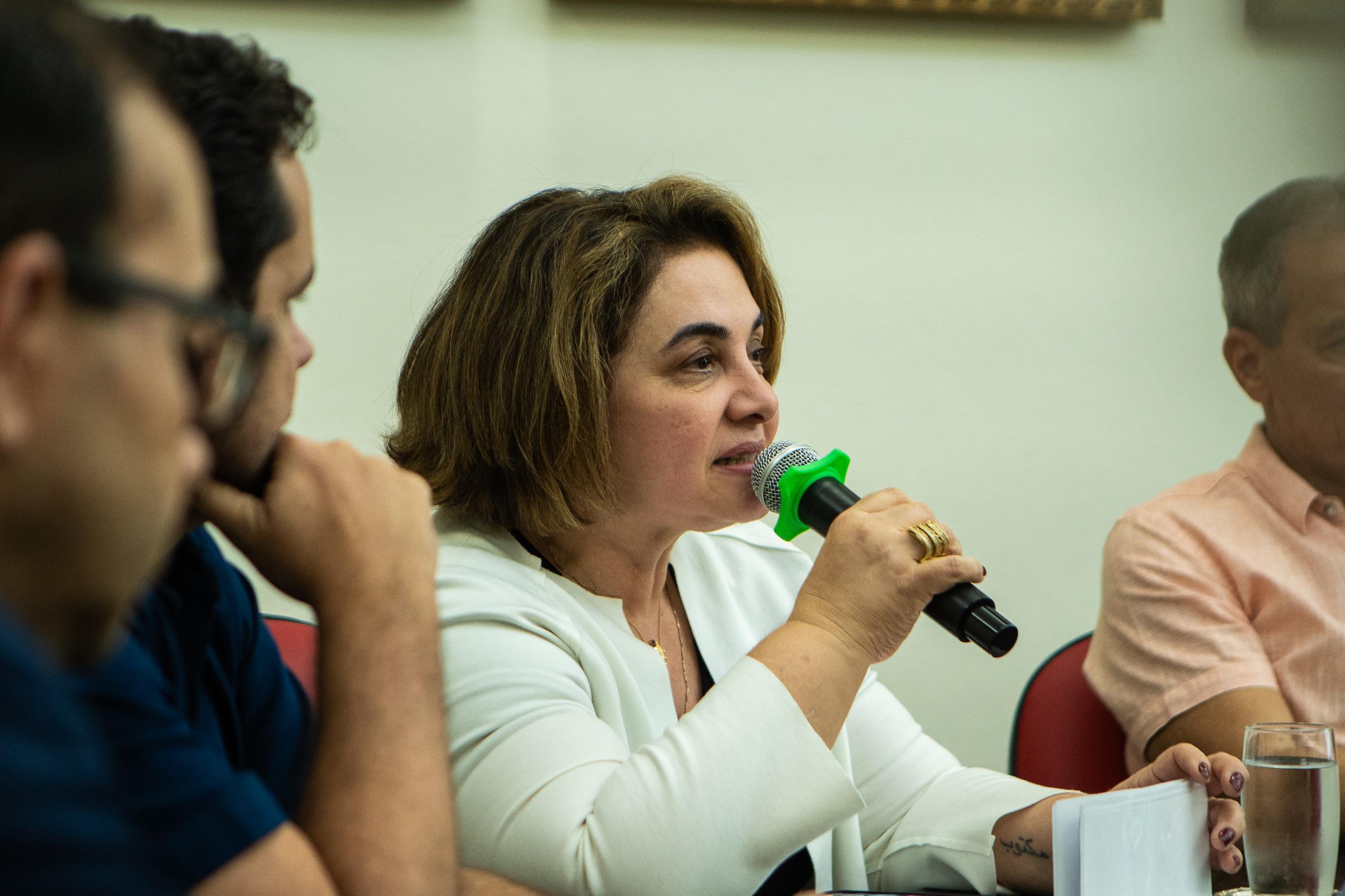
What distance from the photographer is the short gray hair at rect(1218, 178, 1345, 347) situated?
1.84 metres

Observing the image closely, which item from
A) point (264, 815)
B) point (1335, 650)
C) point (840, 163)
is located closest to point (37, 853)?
point (264, 815)

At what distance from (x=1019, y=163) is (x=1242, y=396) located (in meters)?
0.66

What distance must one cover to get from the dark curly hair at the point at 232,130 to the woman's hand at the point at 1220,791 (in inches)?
36.4

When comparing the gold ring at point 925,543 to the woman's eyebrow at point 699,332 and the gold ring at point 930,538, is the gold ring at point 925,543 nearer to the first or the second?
the gold ring at point 930,538

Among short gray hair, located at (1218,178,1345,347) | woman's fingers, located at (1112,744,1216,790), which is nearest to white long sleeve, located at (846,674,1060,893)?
woman's fingers, located at (1112,744,1216,790)

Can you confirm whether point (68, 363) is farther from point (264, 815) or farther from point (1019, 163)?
point (1019, 163)

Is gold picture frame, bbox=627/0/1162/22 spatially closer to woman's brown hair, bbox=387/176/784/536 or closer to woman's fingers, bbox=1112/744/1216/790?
woman's brown hair, bbox=387/176/784/536

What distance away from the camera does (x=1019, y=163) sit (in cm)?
234

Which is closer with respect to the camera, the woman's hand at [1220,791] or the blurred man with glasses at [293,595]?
the blurred man with glasses at [293,595]

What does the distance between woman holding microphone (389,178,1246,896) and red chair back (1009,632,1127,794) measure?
0.60 ft

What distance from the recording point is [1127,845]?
1.00 meters

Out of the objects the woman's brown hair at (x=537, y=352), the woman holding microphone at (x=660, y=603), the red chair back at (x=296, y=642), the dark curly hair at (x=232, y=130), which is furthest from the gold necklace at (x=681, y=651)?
the dark curly hair at (x=232, y=130)

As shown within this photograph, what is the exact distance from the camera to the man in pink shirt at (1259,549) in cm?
163

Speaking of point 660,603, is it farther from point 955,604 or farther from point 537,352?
point 955,604
